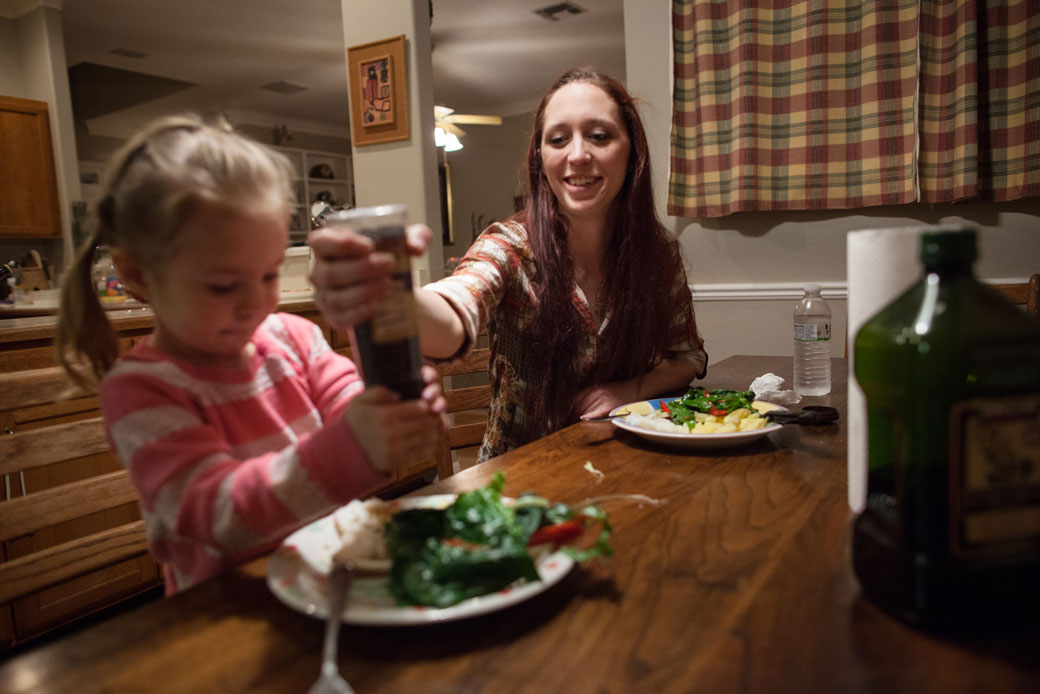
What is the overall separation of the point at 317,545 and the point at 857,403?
586 millimetres

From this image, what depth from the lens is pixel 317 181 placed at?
30.2ft

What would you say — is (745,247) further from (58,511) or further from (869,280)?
(58,511)

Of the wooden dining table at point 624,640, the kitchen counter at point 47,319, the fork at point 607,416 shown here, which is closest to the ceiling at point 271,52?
the kitchen counter at point 47,319

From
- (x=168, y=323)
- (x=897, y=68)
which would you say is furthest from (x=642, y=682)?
(x=897, y=68)

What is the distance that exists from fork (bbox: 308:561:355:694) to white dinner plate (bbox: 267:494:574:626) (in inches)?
0.4

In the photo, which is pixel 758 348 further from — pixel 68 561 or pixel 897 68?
pixel 68 561

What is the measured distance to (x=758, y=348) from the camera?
122 inches

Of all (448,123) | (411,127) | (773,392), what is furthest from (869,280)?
(448,123)

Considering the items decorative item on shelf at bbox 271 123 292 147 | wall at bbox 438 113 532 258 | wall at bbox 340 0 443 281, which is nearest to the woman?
wall at bbox 340 0 443 281

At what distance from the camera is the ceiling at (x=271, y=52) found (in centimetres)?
525

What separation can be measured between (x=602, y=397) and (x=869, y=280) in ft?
2.50

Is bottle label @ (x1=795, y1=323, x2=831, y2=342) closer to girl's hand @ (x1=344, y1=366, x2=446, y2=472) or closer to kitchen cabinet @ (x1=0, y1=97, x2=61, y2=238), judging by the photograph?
girl's hand @ (x1=344, y1=366, x2=446, y2=472)

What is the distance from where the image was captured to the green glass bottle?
497mm

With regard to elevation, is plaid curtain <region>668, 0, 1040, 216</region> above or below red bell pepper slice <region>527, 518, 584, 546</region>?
above
